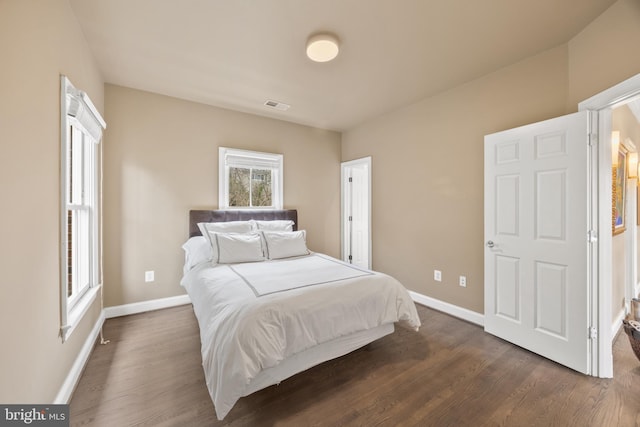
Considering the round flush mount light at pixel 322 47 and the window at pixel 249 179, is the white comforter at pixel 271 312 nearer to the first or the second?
the window at pixel 249 179

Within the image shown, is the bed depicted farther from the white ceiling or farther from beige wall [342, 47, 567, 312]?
the white ceiling

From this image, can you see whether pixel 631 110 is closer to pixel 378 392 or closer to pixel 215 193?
pixel 378 392

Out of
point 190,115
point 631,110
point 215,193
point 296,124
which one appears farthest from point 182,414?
point 631,110

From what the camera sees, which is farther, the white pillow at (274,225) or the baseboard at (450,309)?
the white pillow at (274,225)

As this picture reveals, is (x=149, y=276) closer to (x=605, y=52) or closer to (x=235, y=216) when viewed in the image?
(x=235, y=216)

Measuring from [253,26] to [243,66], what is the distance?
619mm

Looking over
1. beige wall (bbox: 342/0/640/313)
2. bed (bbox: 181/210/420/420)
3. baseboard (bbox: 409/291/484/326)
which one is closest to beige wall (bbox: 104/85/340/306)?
bed (bbox: 181/210/420/420)

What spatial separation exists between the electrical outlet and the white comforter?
0.99 m

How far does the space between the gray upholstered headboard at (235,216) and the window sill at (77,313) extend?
3.81 ft

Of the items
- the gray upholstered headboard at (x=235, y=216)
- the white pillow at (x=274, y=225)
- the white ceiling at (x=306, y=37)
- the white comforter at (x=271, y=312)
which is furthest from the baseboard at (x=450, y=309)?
the white ceiling at (x=306, y=37)

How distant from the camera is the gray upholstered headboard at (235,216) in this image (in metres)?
3.30

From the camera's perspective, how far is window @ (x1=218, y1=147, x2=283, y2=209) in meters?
3.58

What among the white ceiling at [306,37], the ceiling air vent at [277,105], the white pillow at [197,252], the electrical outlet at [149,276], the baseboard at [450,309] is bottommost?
the baseboard at [450,309]

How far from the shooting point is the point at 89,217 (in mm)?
2439
